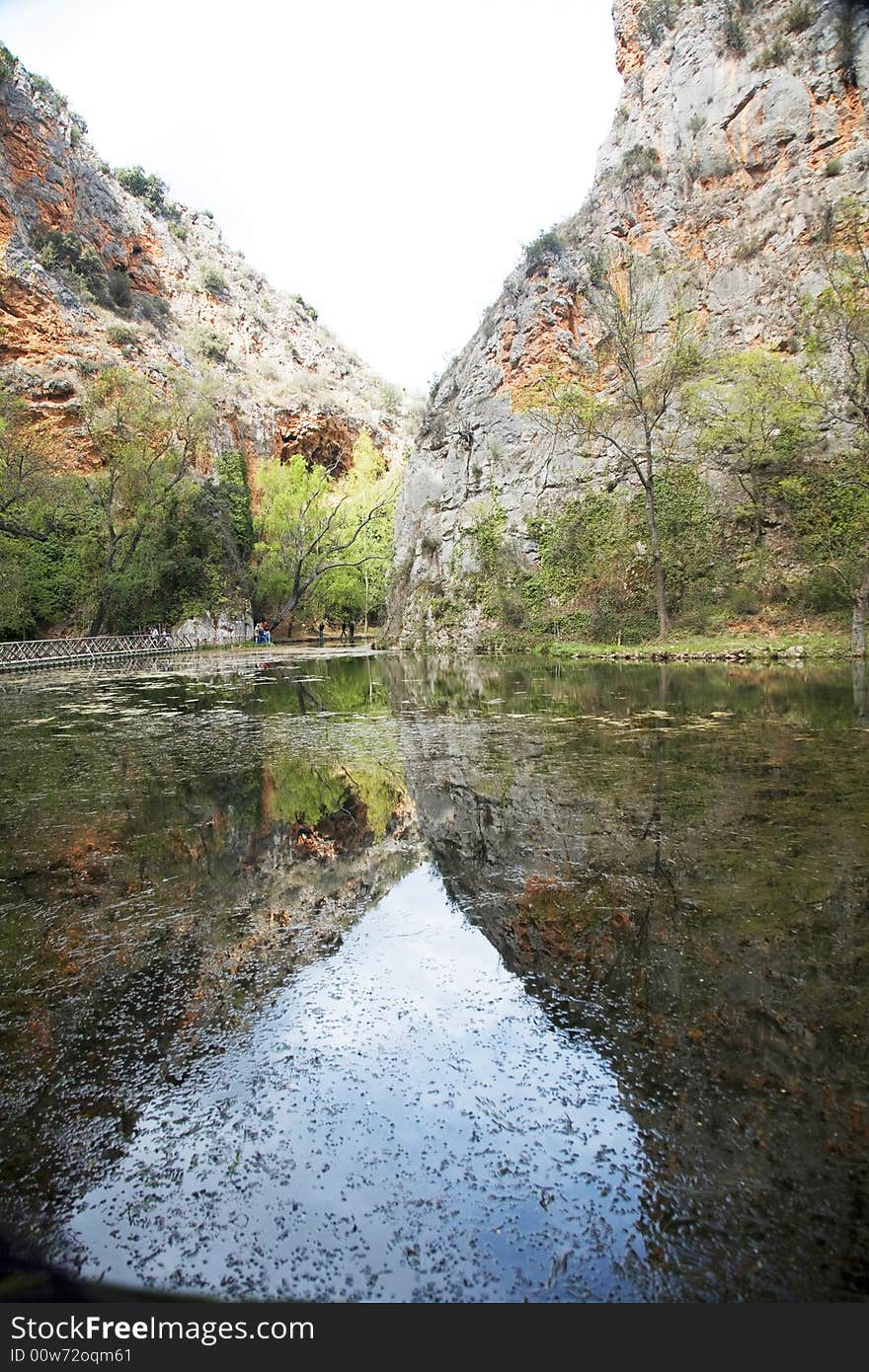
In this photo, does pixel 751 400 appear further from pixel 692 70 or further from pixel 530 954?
pixel 530 954

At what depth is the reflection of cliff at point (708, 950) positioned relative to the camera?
1594 mm

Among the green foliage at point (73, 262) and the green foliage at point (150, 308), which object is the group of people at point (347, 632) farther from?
the green foliage at point (73, 262)

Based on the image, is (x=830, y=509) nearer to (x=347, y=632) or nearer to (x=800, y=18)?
(x=800, y=18)

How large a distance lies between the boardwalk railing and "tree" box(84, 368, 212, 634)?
1.69m

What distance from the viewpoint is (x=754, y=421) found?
23.0m

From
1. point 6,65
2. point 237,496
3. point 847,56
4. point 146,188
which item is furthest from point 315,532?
point 146,188

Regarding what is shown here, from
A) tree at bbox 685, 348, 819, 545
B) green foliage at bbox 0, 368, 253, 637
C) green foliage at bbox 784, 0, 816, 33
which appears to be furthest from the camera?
green foliage at bbox 0, 368, 253, 637

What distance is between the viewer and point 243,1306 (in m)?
1.44

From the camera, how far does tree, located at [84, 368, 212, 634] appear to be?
2942 cm

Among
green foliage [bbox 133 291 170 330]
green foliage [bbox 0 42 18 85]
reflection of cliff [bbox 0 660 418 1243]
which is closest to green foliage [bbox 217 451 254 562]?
green foliage [bbox 133 291 170 330]

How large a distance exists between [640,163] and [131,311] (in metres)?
32.7

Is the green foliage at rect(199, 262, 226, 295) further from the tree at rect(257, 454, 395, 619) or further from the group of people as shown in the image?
the group of people

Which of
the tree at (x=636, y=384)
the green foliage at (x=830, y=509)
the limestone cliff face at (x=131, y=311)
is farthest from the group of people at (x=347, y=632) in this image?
the green foliage at (x=830, y=509)

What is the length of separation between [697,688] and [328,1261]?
11602 mm
